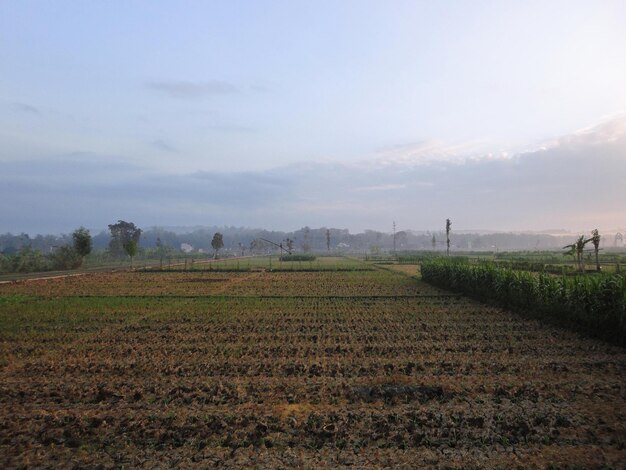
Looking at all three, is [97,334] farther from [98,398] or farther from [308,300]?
[308,300]

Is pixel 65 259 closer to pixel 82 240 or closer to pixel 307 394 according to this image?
pixel 82 240

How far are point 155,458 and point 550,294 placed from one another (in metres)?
14.6

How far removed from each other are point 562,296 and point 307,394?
37.0 ft

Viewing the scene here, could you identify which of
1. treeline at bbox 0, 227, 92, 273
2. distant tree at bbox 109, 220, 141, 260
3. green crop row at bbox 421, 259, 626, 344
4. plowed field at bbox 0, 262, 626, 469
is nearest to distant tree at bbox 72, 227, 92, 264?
treeline at bbox 0, 227, 92, 273

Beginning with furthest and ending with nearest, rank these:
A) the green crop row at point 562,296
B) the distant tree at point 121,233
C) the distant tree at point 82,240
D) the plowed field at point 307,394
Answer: the distant tree at point 121,233 → the distant tree at point 82,240 → the green crop row at point 562,296 → the plowed field at point 307,394

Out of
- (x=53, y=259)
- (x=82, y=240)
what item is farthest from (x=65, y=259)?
(x=82, y=240)

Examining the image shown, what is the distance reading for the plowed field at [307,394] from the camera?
18.1 feet

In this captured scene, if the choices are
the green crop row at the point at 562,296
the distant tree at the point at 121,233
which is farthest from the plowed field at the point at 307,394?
the distant tree at the point at 121,233

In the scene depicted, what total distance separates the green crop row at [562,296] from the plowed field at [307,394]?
800mm

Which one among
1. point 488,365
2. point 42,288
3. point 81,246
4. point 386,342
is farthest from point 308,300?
point 81,246

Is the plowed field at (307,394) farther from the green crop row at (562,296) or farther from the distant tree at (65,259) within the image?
the distant tree at (65,259)

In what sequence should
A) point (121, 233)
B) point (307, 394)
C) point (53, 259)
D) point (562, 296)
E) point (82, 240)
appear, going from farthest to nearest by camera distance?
1. point (121, 233)
2. point (53, 259)
3. point (82, 240)
4. point (562, 296)
5. point (307, 394)

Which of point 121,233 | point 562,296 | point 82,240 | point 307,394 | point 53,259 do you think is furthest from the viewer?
point 121,233

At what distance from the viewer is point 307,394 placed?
7.50 m
